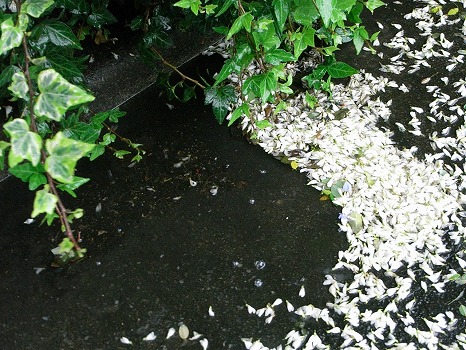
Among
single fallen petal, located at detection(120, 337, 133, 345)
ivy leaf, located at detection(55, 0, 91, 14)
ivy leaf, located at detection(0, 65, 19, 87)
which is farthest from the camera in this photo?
ivy leaf, located at detection(55, 0, 91, 14)

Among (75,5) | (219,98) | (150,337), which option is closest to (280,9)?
(219,98)

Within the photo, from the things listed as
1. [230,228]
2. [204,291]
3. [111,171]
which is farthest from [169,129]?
[204,291]

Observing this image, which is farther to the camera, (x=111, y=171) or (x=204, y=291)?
(x=111, y=171)

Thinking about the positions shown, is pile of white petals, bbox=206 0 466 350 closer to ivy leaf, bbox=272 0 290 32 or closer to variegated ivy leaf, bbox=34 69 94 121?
ivy leaf, bbox=272 0 290 32

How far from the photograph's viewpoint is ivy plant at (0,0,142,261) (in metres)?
1.46

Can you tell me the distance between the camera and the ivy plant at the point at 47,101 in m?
1.46

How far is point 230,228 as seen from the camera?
2.73 m

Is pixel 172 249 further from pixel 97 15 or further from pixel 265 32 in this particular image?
pixel 97 15

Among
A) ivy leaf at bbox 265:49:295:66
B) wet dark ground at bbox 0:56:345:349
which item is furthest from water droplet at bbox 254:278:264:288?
ivy leaf at bbox 265:49:295:66

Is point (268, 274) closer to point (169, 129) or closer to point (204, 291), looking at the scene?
point (204, 291)

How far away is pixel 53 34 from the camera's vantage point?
2.37 metres

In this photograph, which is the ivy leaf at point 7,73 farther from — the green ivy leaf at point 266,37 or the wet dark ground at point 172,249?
the green ivy leaf at point 266,37

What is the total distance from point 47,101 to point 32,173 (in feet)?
1.11

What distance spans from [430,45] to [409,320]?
77.5 inches
